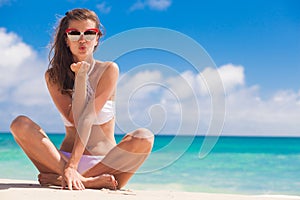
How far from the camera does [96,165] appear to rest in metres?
3.55

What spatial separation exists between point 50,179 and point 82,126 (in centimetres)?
53

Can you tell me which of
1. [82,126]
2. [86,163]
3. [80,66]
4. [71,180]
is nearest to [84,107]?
[82,126]

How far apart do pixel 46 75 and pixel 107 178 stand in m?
1.05

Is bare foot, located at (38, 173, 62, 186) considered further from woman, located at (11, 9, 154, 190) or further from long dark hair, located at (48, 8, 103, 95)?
long dark hair, located at (48, 8, 103, 95)

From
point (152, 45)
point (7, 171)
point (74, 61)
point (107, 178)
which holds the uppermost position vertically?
point (7, 171)

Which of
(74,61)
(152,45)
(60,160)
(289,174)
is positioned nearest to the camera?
(60,160)

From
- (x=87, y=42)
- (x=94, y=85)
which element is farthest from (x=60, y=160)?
(x=87, y=42)

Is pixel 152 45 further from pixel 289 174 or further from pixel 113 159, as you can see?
pixel 289 174

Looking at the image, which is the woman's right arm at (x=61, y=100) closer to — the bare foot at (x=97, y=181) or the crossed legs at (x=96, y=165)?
the crossed legs at (x=96, y=165)

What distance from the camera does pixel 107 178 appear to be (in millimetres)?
3428

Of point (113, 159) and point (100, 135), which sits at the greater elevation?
point (100, 135)

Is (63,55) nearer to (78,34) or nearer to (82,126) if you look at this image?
(78,34)

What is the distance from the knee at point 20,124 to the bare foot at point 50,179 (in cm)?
40

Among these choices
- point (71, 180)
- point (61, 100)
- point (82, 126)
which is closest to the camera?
point (71, 180)
